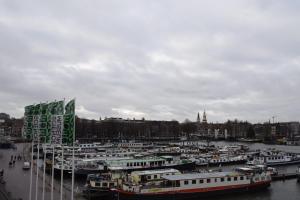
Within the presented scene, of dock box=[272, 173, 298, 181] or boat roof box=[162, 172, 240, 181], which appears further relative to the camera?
dock box=[272, 173, 298, 181]

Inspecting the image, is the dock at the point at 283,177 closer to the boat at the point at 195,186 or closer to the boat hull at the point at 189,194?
the boat at the point at 195,186

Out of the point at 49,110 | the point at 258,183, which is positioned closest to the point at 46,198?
the point at 49,110

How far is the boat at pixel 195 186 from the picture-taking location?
1765 inches

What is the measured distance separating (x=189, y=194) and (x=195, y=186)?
49.7 inches

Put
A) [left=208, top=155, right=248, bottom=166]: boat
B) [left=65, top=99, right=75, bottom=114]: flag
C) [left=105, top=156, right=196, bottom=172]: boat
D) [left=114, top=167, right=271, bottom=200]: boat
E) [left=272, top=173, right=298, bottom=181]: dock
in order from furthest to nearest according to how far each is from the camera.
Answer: [left=208, top=155, right=248, bottom=166]: boat → [left=105, top=156, right=196, bottom=172]: boat → [left=272, top=173, right=298, bottom=181]: dock → [left=114, top=167, right=271, bottom=200]: boat → [left=65, top=99, right=75, bottom=114]: flag

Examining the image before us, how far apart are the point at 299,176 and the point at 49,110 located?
44.8 m

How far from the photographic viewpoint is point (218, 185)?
4975cm

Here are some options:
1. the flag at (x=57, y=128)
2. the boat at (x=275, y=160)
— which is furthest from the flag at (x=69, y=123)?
the boat at (x=275, y=160)

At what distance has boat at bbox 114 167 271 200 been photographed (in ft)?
147

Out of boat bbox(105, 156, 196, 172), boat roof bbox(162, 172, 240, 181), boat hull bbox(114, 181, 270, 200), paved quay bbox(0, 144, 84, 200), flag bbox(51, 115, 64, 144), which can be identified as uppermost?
flag bbox(51, 115, 64, 144)

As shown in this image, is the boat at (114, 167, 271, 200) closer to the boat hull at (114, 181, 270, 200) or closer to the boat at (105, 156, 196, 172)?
the boat hull at (114, 181, 270, 200)

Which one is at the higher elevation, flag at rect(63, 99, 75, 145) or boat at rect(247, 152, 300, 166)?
flag at rect(63, 99, 75, 145)

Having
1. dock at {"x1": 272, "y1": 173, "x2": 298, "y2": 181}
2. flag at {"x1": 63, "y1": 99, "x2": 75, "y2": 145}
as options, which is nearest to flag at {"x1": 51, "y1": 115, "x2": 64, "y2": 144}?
flag at {"x1": 63, "y1": 99, "x2": 75, "y2": 145}

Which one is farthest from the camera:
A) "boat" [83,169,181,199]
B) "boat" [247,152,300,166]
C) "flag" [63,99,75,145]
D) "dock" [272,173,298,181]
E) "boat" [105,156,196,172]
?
"boat" [247,152,300,166]
